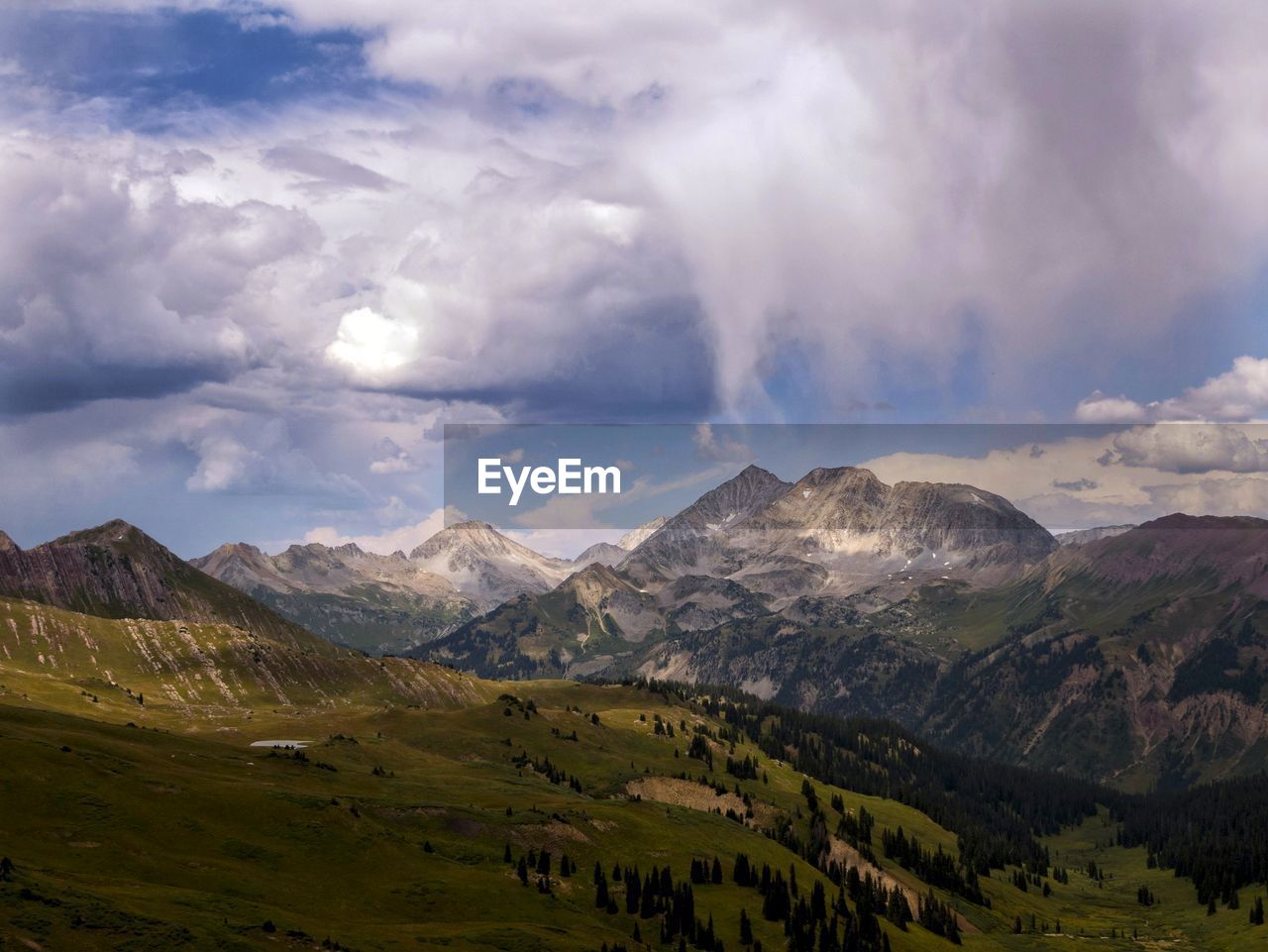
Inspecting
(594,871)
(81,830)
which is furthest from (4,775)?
(594,871)

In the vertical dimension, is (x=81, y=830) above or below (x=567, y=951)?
above

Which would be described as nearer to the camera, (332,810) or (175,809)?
(175,809)

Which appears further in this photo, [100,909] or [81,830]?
[81,830]

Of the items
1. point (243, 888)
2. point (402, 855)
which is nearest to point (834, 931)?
point (402, 855)

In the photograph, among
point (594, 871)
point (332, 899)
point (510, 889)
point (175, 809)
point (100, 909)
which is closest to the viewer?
point (100, 909)

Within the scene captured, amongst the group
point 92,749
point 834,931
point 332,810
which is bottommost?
point 834,931

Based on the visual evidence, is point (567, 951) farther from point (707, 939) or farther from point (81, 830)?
point (81, 830)

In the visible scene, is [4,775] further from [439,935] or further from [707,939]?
[707,939]

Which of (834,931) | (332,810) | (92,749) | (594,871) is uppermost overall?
(92,749)

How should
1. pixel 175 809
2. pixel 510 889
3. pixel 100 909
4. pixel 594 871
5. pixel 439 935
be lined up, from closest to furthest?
1. pixel 100 909
2. pixel 439 935
3. pixel 175 809
4. pixel 510 889
5. pixel 594 871
